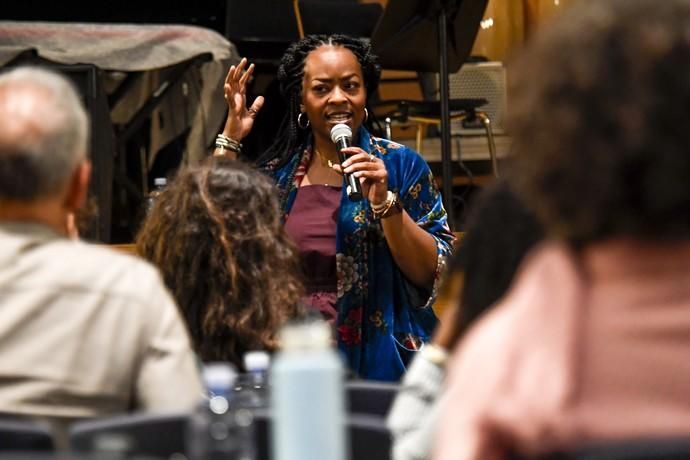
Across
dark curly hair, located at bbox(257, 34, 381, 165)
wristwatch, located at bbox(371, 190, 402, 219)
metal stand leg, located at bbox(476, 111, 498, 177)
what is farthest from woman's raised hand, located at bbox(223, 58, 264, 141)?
metal stand leg, located at bbox(476, 111, 498, 177)

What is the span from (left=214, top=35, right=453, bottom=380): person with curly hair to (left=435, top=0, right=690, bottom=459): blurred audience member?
1941mm

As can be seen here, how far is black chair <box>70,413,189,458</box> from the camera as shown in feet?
5.03

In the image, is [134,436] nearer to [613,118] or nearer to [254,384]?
[254,384]

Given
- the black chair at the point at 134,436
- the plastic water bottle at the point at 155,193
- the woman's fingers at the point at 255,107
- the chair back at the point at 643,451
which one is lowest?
the black chair at the point at 134,436

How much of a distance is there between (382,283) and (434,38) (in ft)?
5.59

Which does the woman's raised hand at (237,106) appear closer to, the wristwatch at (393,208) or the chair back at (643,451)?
the wristwatch at (393,208)

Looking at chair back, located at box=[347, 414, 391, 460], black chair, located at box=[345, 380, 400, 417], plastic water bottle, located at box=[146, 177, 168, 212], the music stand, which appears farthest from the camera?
the music stand

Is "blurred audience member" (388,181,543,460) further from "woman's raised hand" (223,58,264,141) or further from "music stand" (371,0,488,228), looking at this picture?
"music stand" (371,0,488,228)

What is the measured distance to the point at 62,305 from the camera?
178cm

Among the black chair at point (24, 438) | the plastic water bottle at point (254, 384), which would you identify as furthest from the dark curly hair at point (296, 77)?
the black chair at point (24, 438)

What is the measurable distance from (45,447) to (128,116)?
4070 mm

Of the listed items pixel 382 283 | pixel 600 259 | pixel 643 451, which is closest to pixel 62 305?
pixel 600 259

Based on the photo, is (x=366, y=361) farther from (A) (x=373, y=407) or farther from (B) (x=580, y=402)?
(B) (x=580, y=402)

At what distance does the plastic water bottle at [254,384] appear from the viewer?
180 cm
